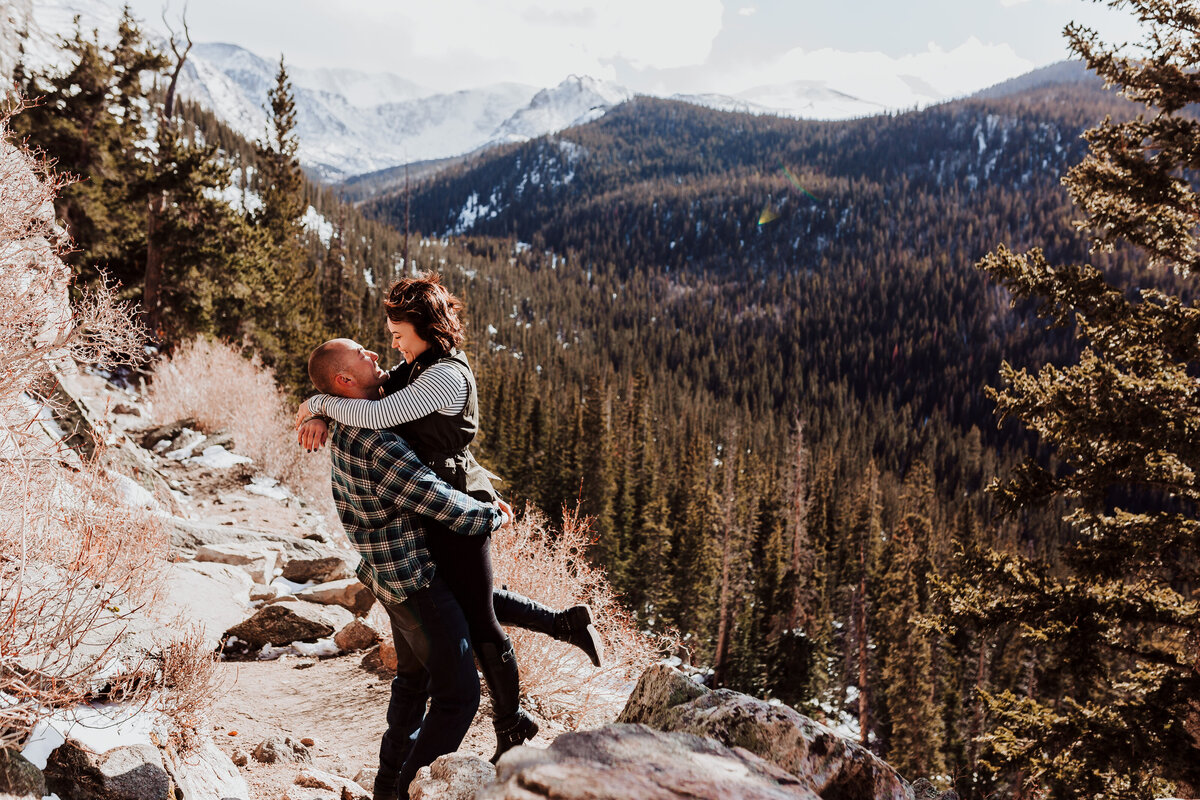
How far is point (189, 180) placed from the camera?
18797mm

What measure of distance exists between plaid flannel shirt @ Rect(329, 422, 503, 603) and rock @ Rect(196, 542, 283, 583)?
18.5 feet

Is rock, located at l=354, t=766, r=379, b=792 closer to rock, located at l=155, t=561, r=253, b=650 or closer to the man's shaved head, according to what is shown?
rock, located at l=155, t=561, r=253, b=650

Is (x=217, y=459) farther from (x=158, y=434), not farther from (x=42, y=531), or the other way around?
(x=42, y=531)

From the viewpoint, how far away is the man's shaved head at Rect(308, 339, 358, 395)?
2.56 metres

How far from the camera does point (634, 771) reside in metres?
1.61

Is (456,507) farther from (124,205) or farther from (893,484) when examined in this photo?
(893,484)

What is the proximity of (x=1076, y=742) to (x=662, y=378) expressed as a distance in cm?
9819

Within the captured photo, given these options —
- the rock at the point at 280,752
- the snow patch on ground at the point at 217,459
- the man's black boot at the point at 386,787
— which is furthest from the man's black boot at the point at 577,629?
the snow patch on ground at the point at 217,459

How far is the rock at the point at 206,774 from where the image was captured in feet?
9.09

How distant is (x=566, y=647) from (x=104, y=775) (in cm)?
319

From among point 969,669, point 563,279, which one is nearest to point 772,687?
point 969,669

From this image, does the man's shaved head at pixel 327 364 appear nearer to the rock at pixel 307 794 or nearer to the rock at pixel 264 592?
the rock at pixel 307 794

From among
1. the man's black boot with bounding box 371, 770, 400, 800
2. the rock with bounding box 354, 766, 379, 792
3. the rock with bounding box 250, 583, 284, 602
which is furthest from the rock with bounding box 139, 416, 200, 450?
the man's black boot with bounding box 371, 770, 400, 800

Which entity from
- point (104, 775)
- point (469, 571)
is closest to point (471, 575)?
point (469, 571)
